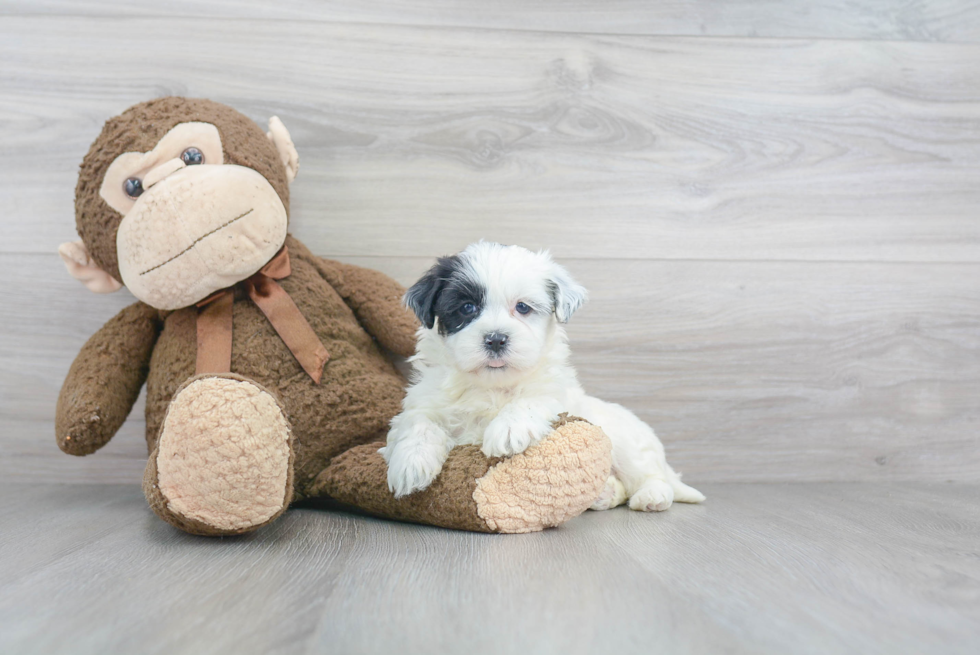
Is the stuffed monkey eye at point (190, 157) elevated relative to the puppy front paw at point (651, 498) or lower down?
elevated

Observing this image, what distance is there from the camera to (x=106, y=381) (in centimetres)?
140

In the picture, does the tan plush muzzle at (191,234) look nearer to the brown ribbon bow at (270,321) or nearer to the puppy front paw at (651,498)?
the brown ribbon bow at (270,321)

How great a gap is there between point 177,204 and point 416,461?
0.66 metres

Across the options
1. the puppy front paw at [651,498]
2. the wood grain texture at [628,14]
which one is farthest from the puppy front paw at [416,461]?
the wood grain texture at [628,14]

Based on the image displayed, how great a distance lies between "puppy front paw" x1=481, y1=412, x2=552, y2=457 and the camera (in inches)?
Result: 46.0

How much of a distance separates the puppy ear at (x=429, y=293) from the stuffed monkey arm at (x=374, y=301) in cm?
23

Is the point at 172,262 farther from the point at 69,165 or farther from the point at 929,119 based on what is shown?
the point at 929,119

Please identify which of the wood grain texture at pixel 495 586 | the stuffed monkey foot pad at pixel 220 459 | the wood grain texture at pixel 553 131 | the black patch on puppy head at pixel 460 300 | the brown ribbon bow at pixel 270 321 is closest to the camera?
the wood grain texture at pixel 495 586

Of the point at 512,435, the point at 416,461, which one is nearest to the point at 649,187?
the point at 512,435

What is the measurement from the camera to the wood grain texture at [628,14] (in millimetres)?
1710

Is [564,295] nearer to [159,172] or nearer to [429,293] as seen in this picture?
[429,293]

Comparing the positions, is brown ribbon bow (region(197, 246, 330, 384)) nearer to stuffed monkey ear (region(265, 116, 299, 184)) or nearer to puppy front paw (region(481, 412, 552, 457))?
stuffed monkey ear (region(265, 116, 299, 184))

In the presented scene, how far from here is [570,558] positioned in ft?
3.46

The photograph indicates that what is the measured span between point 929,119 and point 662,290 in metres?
0.88
